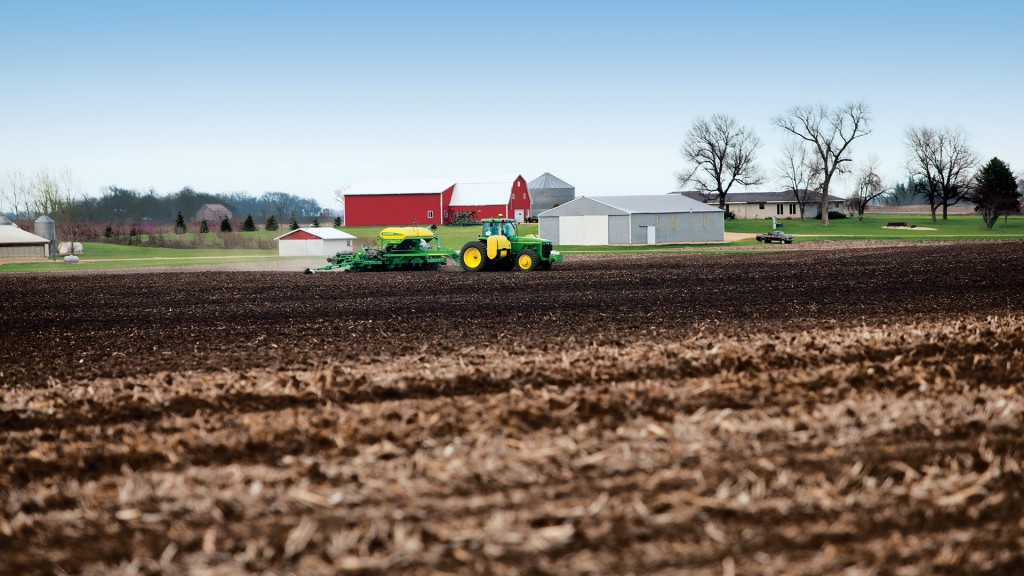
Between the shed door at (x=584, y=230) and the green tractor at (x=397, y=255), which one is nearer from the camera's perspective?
the green tractor at (x=397, y=255)

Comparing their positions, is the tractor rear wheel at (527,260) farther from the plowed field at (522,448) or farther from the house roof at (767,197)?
the house roof at (767,197)

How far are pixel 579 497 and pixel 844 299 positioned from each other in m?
13.4

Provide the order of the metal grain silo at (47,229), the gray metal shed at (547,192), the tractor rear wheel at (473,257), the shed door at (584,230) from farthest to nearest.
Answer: the gray metal shed at (547,192), the shed door at (584,230), the metal grain silo at (47,229), the tractor rear wheel at (473,257)

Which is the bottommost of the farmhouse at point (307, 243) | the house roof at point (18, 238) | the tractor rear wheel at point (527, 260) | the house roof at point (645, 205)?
the tractor rear wheel at point (527, 260)

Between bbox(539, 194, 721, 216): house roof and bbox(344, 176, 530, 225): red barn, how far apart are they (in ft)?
69.5

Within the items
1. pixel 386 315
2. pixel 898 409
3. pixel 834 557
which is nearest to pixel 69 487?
pixel 834 557

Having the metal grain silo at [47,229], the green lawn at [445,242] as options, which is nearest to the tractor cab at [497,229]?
the green lawn at [445,242]

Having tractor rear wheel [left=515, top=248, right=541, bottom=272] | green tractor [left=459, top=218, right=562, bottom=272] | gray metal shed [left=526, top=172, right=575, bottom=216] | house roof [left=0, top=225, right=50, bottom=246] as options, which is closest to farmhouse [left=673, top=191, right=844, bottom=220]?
gray metal shed [left=526, top=172, right=575, bottom=216]

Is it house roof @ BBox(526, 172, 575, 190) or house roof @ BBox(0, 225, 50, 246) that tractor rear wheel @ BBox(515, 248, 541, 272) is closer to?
house roof @ BBox(0, 225, 50, 246)

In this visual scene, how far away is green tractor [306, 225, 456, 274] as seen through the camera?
3284 cm

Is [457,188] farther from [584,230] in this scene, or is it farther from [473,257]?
[473,257]

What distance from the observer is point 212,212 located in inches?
5290

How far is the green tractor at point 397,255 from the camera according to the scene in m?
32.8

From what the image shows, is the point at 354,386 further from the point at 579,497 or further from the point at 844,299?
the point at 844,299
